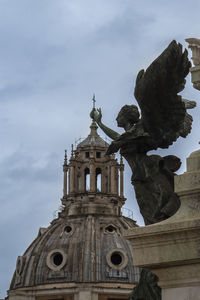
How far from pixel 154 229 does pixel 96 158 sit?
92290 millimetres

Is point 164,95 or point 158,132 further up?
point 164,95

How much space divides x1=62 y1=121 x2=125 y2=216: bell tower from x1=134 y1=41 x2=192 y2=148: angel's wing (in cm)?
8405

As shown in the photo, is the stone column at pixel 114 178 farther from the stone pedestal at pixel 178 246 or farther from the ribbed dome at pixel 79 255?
the stone pedestal at pixel 178 246

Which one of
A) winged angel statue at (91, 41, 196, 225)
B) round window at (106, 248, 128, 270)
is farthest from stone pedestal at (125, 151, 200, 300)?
round window at (106, 248, 128, 270)

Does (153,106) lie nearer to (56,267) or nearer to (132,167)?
(132,167)

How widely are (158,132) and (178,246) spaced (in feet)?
7.62

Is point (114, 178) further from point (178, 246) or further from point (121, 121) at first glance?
point (178, 246)

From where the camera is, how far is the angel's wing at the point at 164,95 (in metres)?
7.45

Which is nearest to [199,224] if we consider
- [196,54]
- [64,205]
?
[196,54]

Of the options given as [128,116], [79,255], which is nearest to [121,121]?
[128,116]

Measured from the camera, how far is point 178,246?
235 inches

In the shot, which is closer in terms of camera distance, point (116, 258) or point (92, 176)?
point (116, 258)

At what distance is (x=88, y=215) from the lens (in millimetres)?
90750

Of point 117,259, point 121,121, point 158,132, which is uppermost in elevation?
point 117,259
